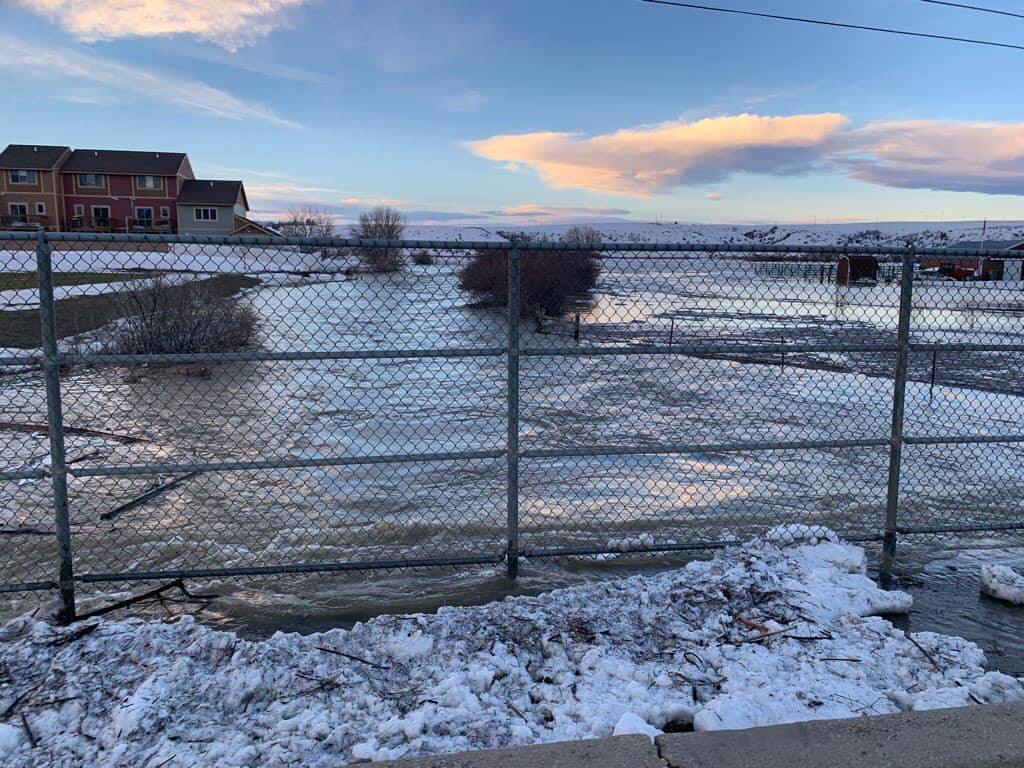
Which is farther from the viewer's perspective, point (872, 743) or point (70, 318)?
point (70, 318)

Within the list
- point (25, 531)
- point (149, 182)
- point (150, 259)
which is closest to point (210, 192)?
point (149, 182)

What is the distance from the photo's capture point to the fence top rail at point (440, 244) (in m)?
4.27

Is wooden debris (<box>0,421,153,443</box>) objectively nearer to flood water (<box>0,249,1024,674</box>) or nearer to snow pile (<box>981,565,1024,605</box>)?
flood water (<box>0,249,1024,674</box>)

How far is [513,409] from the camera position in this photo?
5094 mm

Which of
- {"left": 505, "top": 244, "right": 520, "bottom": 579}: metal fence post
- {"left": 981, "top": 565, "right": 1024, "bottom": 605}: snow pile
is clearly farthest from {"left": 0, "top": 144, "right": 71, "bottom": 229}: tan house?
{"left": 981, "top": 565, "right": 1024, "bottom": 605}: snow pile

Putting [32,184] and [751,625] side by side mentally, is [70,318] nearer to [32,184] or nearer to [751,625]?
[751,625]

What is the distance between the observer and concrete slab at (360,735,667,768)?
9.45 ft

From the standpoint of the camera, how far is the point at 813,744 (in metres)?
3.04

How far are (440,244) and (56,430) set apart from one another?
2.48 metres

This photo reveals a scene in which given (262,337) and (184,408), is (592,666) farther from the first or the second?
(262,337)

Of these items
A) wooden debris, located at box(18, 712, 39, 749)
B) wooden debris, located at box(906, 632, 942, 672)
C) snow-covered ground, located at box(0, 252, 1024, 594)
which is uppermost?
wooden debris, located at box(18, 712, 39, 749)

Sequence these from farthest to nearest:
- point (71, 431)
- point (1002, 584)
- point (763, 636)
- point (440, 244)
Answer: point (71, 431) → point (1002, 584) → point (440, 244) → point (763, 636)

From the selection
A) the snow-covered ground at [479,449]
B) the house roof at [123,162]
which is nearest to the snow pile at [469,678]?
the snow-covered ground at [479,449]

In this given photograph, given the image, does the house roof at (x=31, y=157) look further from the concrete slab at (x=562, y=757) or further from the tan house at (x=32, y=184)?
the concrete slab at (x=562, y=757)
